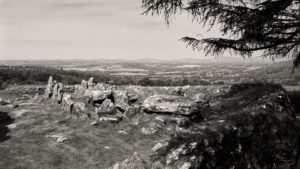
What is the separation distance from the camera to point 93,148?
12.1m

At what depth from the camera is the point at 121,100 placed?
17156 millimetres

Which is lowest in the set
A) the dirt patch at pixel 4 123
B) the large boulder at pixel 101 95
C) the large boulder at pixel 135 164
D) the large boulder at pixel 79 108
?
the dirt patch at pixel 4 123

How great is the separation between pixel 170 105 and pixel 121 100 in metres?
4.20

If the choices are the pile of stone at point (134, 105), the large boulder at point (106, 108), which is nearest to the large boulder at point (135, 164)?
the pile of stone at point (134, 105)

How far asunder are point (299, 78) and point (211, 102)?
92458 mm

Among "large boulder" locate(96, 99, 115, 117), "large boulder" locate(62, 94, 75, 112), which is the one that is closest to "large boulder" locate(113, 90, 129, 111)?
"large boulder" locate(96, 99, 115, 117)

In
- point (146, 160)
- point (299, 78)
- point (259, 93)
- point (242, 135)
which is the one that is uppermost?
point (259, 93)

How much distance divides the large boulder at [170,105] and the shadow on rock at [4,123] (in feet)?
23.6

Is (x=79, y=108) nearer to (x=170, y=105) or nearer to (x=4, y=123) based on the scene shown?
(x=4, y=123)

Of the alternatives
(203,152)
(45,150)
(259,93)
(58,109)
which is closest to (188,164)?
(203,152)

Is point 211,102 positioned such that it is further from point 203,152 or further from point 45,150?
point 45,150

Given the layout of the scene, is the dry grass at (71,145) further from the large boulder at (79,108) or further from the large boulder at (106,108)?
the large boulder at (106,108)

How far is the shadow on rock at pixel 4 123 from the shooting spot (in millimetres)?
13917

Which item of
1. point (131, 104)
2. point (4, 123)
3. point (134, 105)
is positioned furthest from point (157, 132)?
point (4, 123)
